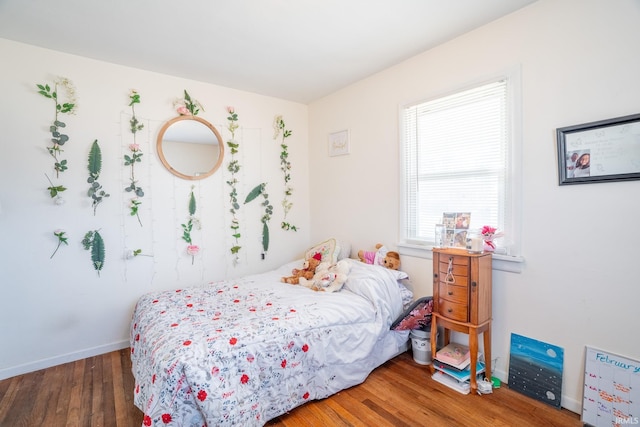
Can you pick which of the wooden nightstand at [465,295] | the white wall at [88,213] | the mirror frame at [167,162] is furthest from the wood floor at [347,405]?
the mirror frame at [167,162]

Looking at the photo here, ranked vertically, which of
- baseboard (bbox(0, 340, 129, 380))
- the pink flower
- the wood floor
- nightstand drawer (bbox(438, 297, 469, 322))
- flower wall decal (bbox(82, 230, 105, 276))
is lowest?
the wood floor

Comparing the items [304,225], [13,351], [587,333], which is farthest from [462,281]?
[13,351]

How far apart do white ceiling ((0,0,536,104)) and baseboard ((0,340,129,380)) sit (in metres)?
2.52

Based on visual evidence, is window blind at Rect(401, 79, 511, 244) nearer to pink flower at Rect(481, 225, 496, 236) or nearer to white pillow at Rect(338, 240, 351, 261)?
pink flower at Rect(481, 225, 496, 236)

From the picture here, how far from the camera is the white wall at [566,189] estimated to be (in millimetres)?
1637

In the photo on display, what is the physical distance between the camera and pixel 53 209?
2.42 metres

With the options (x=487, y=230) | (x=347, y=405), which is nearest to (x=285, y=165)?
(x=487, y=230)

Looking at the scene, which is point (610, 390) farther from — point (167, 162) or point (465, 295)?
point (167, 162)

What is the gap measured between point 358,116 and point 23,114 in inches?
113

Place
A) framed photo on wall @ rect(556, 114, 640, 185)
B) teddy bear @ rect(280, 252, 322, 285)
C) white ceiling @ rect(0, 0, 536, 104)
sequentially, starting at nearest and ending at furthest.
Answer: framed photo on wall @ rect(556, 114, 640, 185) → white ceiling @ rect(0, 0, 536, 104) → teddy bear @ rect(280, 252, 322, 285)

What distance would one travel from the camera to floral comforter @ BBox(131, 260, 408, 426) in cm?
149

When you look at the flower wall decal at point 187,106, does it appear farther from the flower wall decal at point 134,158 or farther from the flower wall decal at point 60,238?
the flower wall decal at point 60,238

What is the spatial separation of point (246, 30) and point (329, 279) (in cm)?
203

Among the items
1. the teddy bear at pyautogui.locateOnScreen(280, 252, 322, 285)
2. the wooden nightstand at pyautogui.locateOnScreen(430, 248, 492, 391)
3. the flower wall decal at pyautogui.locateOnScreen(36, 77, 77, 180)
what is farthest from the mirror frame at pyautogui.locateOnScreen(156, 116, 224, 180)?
the wooden nightstand at pyautogui.locateOnScreen(430, 248, 492, 391)
